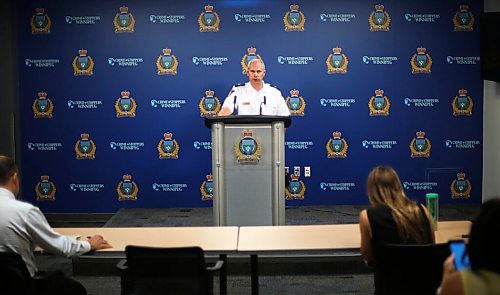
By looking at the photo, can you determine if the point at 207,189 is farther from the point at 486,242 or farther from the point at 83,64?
the point at 486,242

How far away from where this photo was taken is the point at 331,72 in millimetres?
7855

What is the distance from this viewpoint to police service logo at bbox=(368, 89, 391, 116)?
7.89 metres

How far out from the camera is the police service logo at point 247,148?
5418mm

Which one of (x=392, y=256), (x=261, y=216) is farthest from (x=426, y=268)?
(x=261, y=216)

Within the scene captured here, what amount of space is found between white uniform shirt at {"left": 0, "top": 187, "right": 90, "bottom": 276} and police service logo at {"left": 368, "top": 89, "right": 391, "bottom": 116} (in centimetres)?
535

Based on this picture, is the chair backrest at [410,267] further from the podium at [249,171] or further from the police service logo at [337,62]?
the police service logo at [337,62]

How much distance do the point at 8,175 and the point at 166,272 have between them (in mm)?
961

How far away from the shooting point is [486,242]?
1.73 metres

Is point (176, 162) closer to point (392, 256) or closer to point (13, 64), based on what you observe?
point (13, 64)

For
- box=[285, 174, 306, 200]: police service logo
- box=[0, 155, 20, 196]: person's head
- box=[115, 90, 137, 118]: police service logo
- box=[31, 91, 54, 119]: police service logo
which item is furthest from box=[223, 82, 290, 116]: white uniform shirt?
box=[0, 155, 20, 196]: person's head

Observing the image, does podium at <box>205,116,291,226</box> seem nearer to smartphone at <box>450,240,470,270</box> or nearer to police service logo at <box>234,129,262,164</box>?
police service logo at <box>234,129,262,164</box>

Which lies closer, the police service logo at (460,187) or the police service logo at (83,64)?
the police service logo at (83,64)

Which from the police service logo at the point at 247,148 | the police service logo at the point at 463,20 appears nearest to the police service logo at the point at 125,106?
the police service logo at the point at 247,148

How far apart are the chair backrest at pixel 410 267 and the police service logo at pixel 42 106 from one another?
5.77 meters
